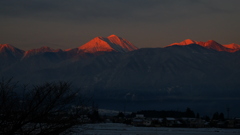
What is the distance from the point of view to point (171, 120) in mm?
121062

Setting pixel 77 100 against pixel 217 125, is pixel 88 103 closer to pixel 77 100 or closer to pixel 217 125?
pixel 77 100

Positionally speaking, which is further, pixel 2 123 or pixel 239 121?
pixel 239 121

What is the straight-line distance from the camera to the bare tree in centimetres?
1434

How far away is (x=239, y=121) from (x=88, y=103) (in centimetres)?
11632

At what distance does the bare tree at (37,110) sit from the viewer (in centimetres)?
1434

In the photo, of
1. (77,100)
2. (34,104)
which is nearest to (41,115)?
(34,104)

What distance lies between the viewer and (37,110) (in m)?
14.7

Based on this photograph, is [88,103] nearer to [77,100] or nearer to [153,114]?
[77,100]

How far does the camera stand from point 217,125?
122 meters

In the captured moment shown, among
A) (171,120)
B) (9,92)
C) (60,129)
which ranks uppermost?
(171,120)

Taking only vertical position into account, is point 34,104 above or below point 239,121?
below

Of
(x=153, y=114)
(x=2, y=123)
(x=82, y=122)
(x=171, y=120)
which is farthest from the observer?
(x=153, y=114)

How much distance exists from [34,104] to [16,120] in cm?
68

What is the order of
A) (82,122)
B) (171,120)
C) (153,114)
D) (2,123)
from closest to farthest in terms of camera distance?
(2,123) < (82,122) < (171,120) < (153,114)
